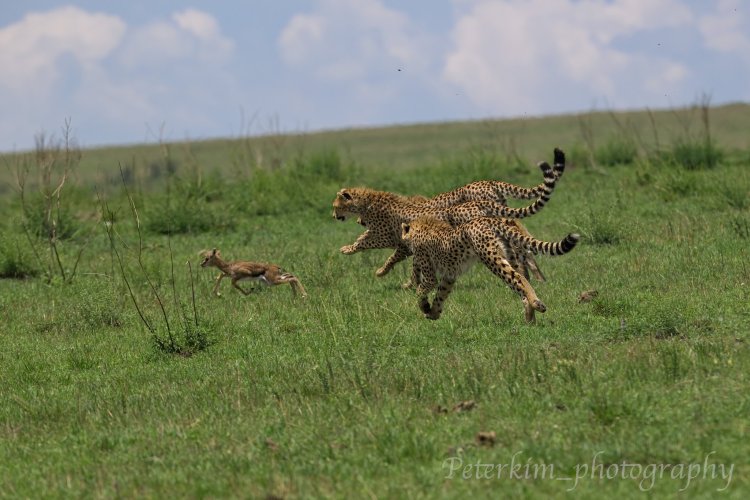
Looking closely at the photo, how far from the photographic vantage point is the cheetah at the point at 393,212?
432 inches

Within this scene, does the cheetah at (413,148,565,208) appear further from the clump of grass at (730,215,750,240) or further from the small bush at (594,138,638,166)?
the small bush at (594,138,638,166)

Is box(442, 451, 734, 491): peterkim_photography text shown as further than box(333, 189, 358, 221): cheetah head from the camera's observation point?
No

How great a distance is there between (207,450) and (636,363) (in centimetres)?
252

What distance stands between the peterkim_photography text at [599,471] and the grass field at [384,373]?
1 cm

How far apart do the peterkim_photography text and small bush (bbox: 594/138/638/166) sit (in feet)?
52.6

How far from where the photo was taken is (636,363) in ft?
22.0

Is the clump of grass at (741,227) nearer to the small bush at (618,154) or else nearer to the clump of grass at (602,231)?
the clump of grass at (602,231)

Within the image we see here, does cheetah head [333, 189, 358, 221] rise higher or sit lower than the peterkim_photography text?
higher

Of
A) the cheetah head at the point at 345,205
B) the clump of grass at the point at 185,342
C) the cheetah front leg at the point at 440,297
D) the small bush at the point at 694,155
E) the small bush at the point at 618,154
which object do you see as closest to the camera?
the clump of grass at the point at 185,342

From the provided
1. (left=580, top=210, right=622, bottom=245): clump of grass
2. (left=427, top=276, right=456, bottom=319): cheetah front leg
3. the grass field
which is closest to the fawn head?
the grass field

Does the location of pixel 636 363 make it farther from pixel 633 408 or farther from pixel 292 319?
pixel 292 319

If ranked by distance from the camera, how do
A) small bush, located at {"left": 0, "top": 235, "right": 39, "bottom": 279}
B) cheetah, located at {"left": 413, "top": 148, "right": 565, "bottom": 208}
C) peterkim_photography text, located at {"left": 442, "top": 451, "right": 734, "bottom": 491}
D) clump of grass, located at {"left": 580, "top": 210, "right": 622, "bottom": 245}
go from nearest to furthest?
peterkim_photography text, located at {"left": 442, "top": 451, "right": 734, "bottom": 491}, cheetah, located at {"left": 413, "top": 148, "right": 565, "bottom": 208}, clump of grass, located at {"left": 580, "top": 210, "right": 622, "bottom": 245}, small bush, located at {"left": 0, "top": 235, "right": 39, "bottom": 279}

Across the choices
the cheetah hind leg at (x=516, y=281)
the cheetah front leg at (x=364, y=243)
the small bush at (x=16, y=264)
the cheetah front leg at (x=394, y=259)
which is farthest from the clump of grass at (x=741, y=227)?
the small bush at (x=16, y=264)

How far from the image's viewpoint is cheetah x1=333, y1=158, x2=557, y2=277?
10961mm
